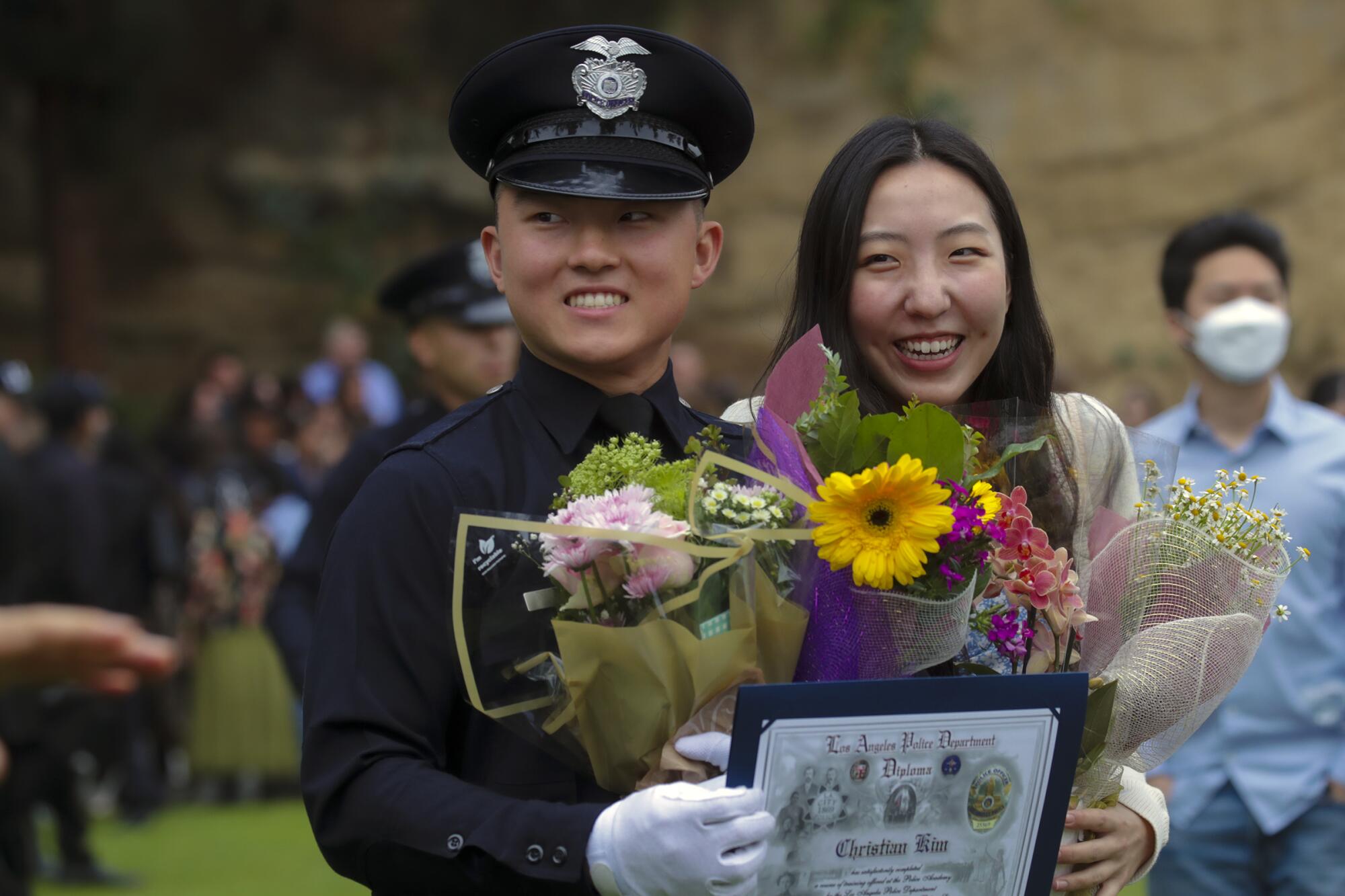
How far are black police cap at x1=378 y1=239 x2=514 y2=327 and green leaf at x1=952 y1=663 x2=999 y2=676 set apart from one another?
2847 millimetres

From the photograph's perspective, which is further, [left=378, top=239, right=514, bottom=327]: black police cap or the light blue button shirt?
[left=378, top=239, right=514, bottom=327]: black police cap

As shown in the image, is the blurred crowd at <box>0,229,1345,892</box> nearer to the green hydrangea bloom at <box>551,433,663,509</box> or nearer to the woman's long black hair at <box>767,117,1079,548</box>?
the woman's long black hair at <box>767,117,1079,548</box>

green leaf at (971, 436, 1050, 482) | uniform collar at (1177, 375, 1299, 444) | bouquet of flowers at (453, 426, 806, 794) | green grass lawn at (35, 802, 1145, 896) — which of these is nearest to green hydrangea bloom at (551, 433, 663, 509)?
bouquet of flowers at (453, 426, 806, 794)

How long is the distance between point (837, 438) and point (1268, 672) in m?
2.73

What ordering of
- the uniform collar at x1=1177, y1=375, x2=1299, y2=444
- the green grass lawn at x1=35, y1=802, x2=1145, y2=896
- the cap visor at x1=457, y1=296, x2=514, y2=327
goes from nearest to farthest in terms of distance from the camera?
the uniform collar at x1=1177, y1=375, x2=1299, y2=444 < the cap visor at x1=457, y1=296, x2=514, y2=327 < the green grass lawn at x1=35, y1=802, x2=1145, y2=896

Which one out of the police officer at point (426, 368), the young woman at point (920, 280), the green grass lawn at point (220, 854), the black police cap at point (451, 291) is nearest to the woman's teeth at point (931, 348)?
the young woman at point (920, 280)

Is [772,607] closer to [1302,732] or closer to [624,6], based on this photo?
[1302,732]

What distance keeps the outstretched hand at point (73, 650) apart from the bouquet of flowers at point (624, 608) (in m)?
0.57

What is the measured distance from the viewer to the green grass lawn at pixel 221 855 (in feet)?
23.7

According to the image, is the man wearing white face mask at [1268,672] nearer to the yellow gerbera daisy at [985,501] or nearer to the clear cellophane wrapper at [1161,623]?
the clear cellophane wrapper at [1161,623]

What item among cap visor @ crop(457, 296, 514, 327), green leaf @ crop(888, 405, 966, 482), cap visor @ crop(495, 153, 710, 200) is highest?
cap visor @ crop(457, 296, 514, 327)

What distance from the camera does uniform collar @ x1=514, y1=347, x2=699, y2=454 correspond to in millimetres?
2336

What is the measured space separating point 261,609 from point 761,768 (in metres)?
7.64

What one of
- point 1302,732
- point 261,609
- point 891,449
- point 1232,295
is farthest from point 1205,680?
point 261,609
